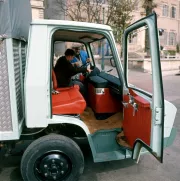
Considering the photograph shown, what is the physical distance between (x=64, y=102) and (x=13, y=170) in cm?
151

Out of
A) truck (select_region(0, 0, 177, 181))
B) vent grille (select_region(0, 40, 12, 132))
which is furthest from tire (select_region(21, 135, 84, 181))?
vent grille (select_region(0, 40, 12, 132))

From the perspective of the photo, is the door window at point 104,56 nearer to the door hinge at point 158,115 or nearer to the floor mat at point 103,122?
the floor mat at point 103,122

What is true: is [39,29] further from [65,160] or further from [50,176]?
[50,176]

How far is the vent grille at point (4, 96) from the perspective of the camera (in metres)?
2.62

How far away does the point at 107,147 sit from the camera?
3.45 m

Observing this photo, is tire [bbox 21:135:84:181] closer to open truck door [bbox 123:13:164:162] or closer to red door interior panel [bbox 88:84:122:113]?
open truck door [bbox 123:13:164:162]

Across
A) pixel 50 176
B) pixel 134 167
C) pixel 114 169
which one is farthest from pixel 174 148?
pixel 50 176

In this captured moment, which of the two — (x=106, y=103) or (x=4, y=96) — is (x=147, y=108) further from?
(x=4, y=96)

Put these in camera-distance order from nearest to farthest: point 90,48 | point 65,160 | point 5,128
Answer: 1. point 5,128
2. point 65,160
3. point 90,48

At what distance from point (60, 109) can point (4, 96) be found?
75 centimetres

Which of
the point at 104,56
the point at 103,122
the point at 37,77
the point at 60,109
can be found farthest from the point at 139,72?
the point at 37,77

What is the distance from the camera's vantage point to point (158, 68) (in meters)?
2.57

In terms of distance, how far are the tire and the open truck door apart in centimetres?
82

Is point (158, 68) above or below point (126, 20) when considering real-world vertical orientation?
below
